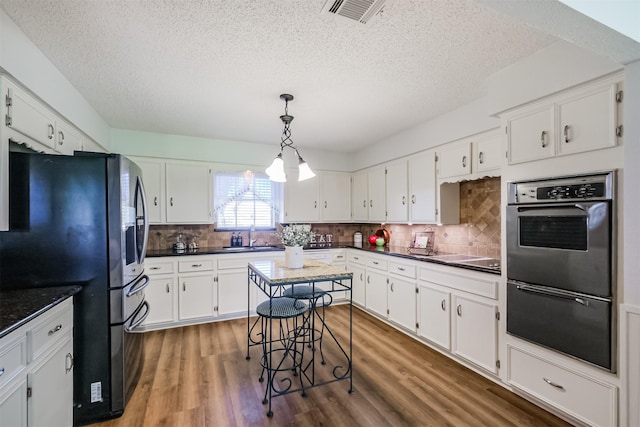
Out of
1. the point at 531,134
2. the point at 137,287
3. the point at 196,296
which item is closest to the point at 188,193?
the point at 196,296

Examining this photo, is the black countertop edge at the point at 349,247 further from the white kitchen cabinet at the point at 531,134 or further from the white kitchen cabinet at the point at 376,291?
the white kitchen cabinet at the point at 531,134

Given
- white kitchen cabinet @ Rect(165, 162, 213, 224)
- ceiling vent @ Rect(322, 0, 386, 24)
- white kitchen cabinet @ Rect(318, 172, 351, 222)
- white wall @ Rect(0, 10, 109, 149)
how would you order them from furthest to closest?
white kitchen cabinet @ Rect(318, 172, 351, 222), white kitchen cabinet @ Rect(165, 162, 213, 224), white wall @ Rect(0, 10, 109, 149), ceiling vent @ Rect(322, 0, 386, 24)

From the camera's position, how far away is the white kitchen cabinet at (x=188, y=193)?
3.92 meters

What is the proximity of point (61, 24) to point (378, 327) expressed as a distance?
3877mm

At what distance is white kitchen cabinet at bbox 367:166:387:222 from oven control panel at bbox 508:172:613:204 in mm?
2091

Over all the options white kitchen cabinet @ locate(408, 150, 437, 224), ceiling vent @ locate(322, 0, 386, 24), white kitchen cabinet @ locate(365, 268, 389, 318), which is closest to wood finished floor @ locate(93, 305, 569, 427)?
white kitchen cabinet @ locate(365, 268, 389, 318)

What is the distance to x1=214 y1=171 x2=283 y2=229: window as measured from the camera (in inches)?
172

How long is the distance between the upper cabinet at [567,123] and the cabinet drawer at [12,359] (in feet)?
10.1

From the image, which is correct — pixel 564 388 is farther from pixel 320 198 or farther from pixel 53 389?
pixel 320 198

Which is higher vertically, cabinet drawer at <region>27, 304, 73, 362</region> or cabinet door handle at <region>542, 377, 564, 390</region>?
cabinet drawer at <region>27, 304, 73, 362</region>

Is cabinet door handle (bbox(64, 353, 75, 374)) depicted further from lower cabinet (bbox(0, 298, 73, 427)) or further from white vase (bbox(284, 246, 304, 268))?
white vase (bbox(284, 246, 304, 268))

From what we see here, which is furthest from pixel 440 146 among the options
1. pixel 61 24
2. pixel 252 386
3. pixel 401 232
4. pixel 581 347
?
pixel 61 24

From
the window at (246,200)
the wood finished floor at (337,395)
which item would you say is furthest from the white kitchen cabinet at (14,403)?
the window at (246,200)

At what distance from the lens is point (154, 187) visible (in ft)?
12.6
